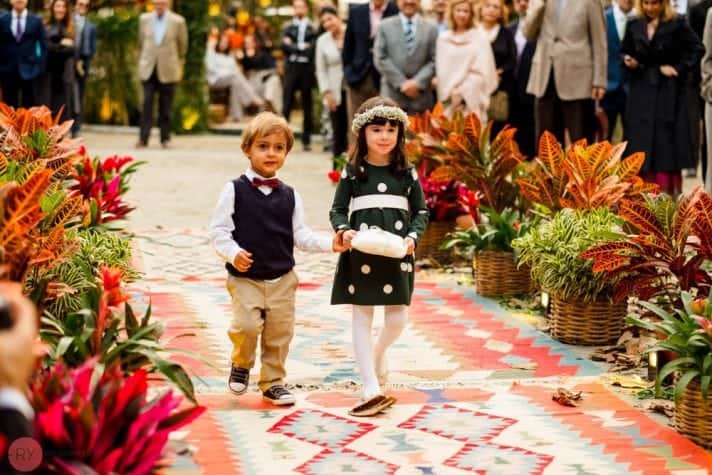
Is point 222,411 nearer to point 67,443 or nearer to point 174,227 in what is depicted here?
point 67,443

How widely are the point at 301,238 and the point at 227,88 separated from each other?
19903 mm

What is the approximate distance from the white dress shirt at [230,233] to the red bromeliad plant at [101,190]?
168cm

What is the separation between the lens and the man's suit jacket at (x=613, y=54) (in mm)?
12750

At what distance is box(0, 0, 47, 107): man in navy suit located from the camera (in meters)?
15.7

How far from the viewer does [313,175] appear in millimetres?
15109

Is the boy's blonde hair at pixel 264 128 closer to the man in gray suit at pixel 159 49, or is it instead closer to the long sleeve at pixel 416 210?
the long sleeve at pixel 416 210

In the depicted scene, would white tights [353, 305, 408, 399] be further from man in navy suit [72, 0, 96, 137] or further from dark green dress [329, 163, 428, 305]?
man in navy suit [72, 0, 96, 137]

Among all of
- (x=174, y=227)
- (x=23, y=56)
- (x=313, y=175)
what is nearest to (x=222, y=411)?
(x=174, y=227)

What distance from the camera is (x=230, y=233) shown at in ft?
17.8

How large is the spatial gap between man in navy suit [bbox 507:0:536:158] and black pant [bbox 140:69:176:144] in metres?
6.12

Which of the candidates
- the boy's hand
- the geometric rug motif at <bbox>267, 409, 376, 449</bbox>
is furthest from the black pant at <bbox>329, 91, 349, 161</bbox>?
the geometric rug motif at <bbox>267, 409, 376, 449</bbox>

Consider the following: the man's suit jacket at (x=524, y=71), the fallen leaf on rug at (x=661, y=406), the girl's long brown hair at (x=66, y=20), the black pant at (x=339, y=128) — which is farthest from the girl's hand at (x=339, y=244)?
the girl's long brown hair at (x=66, y=20)

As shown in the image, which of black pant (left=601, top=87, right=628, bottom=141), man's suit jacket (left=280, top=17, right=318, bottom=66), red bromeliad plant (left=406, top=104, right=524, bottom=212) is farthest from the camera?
man's suit jacket (left=280, top=17, right=318, bottom=66)

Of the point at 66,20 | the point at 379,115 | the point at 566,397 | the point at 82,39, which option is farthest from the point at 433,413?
the point at 82,39
